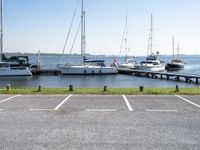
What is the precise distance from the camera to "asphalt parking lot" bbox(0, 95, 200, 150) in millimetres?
8008

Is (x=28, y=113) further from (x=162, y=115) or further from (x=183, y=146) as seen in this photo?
(x=183, y=146)

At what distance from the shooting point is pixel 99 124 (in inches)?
405

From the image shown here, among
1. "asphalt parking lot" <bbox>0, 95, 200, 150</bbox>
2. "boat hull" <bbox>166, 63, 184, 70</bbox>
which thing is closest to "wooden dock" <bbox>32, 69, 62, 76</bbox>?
"boat hull" <bbox>166, 63, 184, 70</bbox>

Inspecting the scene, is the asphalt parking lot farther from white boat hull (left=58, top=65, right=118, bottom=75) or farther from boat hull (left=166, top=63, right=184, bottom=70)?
boat hull (left=166, top=63, right=184, bottom=70)

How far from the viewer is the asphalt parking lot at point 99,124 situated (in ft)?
26.3

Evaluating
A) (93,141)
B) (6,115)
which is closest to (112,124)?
(93,141)

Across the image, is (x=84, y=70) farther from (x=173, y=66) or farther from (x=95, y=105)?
(x=95, y=105)

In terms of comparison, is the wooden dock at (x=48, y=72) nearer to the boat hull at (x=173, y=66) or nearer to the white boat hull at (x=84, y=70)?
the white boat hull at (x=84, y=70)

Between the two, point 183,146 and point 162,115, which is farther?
point 162,115

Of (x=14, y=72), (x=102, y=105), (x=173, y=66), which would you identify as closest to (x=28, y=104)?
(x=102, y=105)

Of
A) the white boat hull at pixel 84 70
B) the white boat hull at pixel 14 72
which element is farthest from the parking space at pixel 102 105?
the white boat hull at pixel 84 70

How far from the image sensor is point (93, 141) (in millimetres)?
8188

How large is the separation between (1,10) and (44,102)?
50068 millimetres

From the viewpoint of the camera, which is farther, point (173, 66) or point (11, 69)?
point (173, 66)
